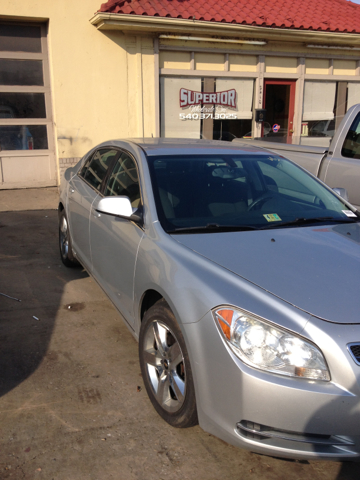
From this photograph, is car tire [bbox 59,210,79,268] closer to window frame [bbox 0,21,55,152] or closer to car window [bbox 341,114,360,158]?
car window [bbox 341,114,360,158]

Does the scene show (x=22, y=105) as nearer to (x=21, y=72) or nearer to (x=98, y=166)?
(x=21, y=72)

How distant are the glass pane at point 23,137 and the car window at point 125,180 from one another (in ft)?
22.8

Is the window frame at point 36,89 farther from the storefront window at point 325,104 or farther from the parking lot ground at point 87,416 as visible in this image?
the parking lot ground at point 87,416

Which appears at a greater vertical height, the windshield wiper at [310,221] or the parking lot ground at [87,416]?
the windshield wiper at [310,221]

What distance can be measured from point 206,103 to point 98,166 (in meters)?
7.01

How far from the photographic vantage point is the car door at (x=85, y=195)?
438cm

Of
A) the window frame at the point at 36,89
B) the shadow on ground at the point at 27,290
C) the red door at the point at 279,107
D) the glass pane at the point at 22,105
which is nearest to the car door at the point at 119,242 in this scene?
the shadow on ground at the point at 27,290

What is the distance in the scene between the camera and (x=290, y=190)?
381 centimetres

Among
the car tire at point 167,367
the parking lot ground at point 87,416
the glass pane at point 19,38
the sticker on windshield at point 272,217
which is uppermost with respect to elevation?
the glass pane at point 19,38

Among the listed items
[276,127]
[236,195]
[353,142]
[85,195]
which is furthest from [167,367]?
[276,127]

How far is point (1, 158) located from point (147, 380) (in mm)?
8419

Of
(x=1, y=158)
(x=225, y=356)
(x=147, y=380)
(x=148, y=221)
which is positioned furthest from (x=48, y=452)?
(x=1, y=158)

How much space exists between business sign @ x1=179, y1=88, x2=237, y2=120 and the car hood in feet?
26.8

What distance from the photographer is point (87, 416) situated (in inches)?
116
